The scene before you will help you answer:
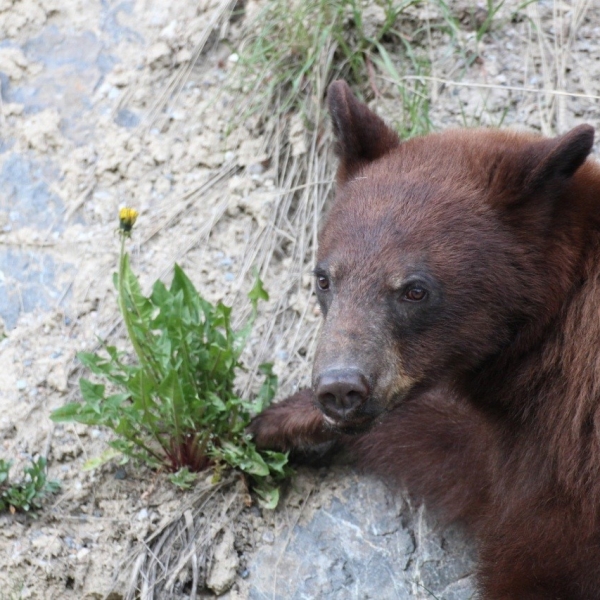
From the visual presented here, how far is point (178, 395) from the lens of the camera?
193 inches

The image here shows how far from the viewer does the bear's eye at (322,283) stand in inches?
171

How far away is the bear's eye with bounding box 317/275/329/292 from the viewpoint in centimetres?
434

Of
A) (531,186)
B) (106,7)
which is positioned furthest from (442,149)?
(106,7)

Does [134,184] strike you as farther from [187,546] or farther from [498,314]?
[498,314]

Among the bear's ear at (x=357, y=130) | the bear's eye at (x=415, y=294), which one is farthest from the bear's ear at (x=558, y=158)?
the bear's ear at (x=357, y=130)

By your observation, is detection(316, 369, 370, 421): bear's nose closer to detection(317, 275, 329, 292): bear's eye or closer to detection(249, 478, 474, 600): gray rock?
detection(317, 275, 329, 292): bear's eye

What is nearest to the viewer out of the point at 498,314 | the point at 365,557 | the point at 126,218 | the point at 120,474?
the point at 498,314

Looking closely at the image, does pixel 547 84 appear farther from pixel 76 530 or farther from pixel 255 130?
pixel 76 530

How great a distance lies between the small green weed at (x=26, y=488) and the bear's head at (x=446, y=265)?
1.98 metres

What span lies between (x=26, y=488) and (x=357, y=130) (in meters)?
2.59

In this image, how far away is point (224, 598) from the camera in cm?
498

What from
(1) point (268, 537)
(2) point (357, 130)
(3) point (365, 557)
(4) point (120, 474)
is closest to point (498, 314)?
(2) point (357, 130)

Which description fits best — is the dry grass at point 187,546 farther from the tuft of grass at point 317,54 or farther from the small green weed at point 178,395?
the tuft of grass at point 317,54

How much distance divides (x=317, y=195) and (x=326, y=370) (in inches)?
98.8
